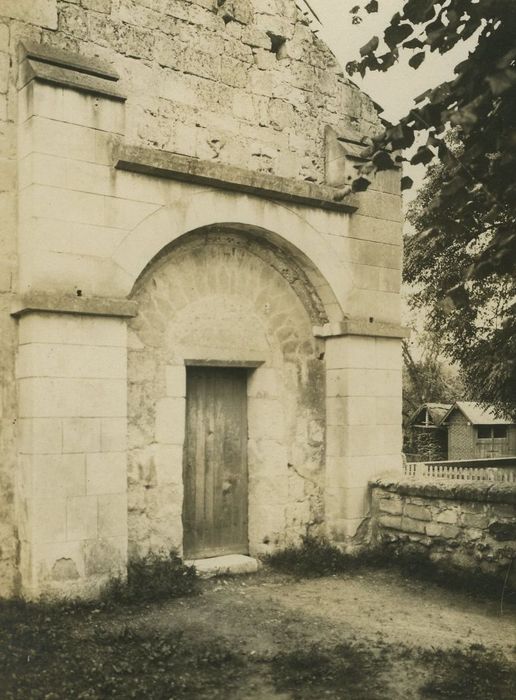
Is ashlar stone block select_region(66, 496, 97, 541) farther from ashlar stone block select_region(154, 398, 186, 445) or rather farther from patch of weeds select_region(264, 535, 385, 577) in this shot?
patch of weeds select_region(264, 535, 385, 577)

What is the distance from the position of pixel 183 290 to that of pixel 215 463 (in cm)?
180

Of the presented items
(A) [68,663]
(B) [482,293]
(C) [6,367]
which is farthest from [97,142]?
(B) [482,293]

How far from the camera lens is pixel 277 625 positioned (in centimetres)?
573

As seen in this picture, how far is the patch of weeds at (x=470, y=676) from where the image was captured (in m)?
4.43

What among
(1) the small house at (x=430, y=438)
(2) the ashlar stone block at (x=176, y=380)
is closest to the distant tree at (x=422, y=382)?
(1) the small house at (x=430, y=438)

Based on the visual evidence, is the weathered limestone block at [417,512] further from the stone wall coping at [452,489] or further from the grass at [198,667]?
the grass at [198,667]

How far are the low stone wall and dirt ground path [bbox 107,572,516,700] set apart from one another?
0.37 m

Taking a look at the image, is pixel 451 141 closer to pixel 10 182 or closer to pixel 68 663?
pixel 10 182

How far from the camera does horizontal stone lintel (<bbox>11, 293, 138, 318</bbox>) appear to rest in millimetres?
5875

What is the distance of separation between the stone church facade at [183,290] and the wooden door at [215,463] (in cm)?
2

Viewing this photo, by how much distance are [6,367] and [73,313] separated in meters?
0.71

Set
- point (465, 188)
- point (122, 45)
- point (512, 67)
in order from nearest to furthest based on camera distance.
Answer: point (512, 67) → point (465, 188) → point (122, 45)

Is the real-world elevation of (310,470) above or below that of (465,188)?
below

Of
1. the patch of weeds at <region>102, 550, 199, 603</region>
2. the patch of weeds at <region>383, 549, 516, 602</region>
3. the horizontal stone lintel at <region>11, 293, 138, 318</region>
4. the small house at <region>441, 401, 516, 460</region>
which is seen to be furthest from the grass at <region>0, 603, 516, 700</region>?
the small house at <region>441, 401, 516, 460</region>
